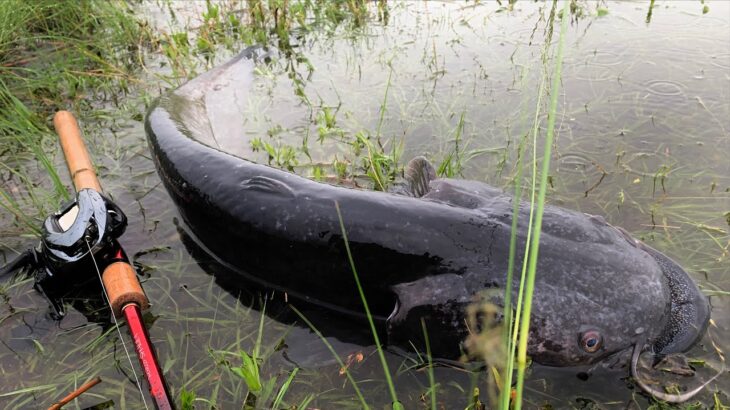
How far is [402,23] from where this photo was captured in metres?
6.23

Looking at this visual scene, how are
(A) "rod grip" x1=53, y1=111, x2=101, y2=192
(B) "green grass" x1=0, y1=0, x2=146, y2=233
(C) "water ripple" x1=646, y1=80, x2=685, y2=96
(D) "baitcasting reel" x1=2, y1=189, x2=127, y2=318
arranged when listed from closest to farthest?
(D) "baitcasting reel" x1=2, y1=189, x2=127, y2=318 < (A) "rod grip" x1=53, y1=111, x2=101, y2=192 < (B) "green grass" x1=0, y1=0, x2=146, y2=233 < (C) "water ripple" x1=646, y1=80, x2=685, y2=96

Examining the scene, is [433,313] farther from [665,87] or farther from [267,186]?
[665,87]

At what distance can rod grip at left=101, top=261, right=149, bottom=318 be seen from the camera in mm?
2594

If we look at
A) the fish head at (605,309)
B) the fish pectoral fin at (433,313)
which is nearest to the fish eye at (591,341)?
the fish head at (605,309)

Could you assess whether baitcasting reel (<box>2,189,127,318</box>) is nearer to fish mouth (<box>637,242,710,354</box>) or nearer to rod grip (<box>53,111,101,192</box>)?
rod grip (<box>53,111,101,192</box>)

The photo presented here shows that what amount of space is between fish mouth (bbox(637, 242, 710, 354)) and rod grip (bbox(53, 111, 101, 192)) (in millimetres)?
3142

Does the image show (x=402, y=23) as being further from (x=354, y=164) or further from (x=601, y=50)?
(x=354, y=164)

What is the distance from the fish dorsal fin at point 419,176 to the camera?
319cm

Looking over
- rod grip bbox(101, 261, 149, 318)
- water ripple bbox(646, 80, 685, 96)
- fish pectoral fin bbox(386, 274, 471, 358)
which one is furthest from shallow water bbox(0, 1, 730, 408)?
rod grip bbox(101, 261, 149, 318)

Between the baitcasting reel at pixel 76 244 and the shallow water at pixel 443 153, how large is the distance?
18 cm

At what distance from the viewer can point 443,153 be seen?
13.5 ft

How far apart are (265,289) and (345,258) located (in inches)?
27.1

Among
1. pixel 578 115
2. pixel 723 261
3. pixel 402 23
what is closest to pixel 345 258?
pixel 723 261

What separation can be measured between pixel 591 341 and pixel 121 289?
2172mm
